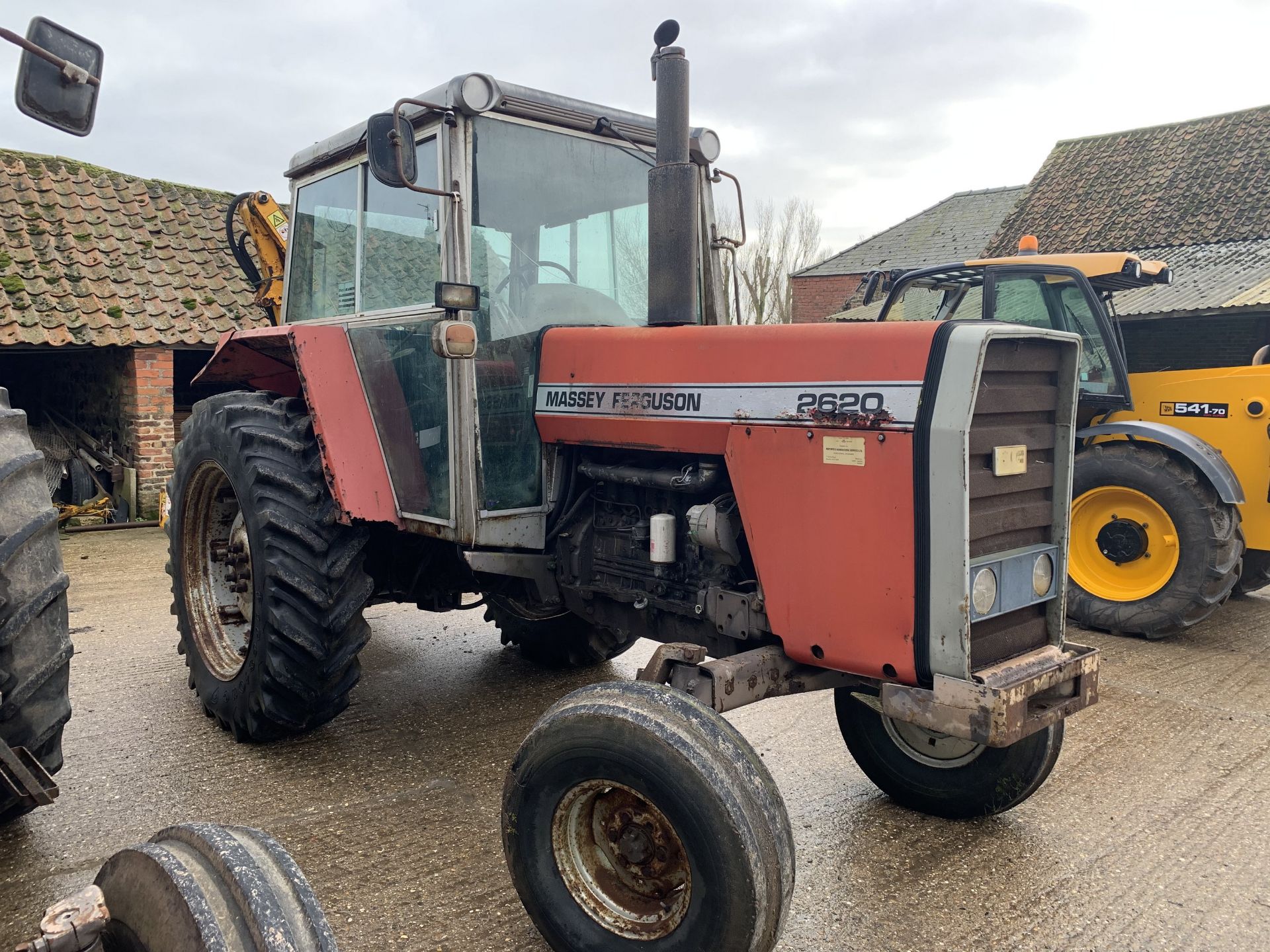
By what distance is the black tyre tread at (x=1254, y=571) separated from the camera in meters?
6.14

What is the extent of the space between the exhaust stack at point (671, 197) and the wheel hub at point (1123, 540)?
12.8 ft

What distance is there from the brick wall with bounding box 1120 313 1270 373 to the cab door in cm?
828

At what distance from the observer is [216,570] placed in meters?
4.18

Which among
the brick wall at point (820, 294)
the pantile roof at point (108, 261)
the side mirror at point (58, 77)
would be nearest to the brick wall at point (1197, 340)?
the brick wall at point (820, 294)

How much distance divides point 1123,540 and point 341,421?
15.3ft

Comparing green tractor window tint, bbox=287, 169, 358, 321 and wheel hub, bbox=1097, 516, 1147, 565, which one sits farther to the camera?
wheel hub, bbox=1097, 516, 1147, 565

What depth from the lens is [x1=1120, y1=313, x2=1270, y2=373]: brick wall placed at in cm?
1291

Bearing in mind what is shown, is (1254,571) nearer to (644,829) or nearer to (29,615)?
(644,829)

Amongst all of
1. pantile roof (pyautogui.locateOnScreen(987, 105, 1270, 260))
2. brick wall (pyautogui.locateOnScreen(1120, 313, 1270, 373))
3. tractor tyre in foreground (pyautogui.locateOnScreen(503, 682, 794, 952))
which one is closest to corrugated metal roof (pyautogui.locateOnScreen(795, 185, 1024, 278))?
pantile roof (pyautogui.locateOnScreen(987, 105, 1270, 260))

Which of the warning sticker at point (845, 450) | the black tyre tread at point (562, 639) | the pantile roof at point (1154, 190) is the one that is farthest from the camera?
the pantile roof at point (1154, 190)

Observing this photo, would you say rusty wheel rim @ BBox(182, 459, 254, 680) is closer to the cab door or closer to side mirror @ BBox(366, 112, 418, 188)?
side mirror @ BBox(366, 112, 418, 188)

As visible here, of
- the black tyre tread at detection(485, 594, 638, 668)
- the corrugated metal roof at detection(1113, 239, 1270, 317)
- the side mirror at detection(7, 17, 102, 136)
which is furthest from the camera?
the corrugated metal roof at detection(1113, 239, 1270, 317)

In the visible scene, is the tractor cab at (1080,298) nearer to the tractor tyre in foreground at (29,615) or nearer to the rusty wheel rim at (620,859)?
the rusty wheel rim at (620,859)

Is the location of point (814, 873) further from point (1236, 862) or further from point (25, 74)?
point (25, 74)
